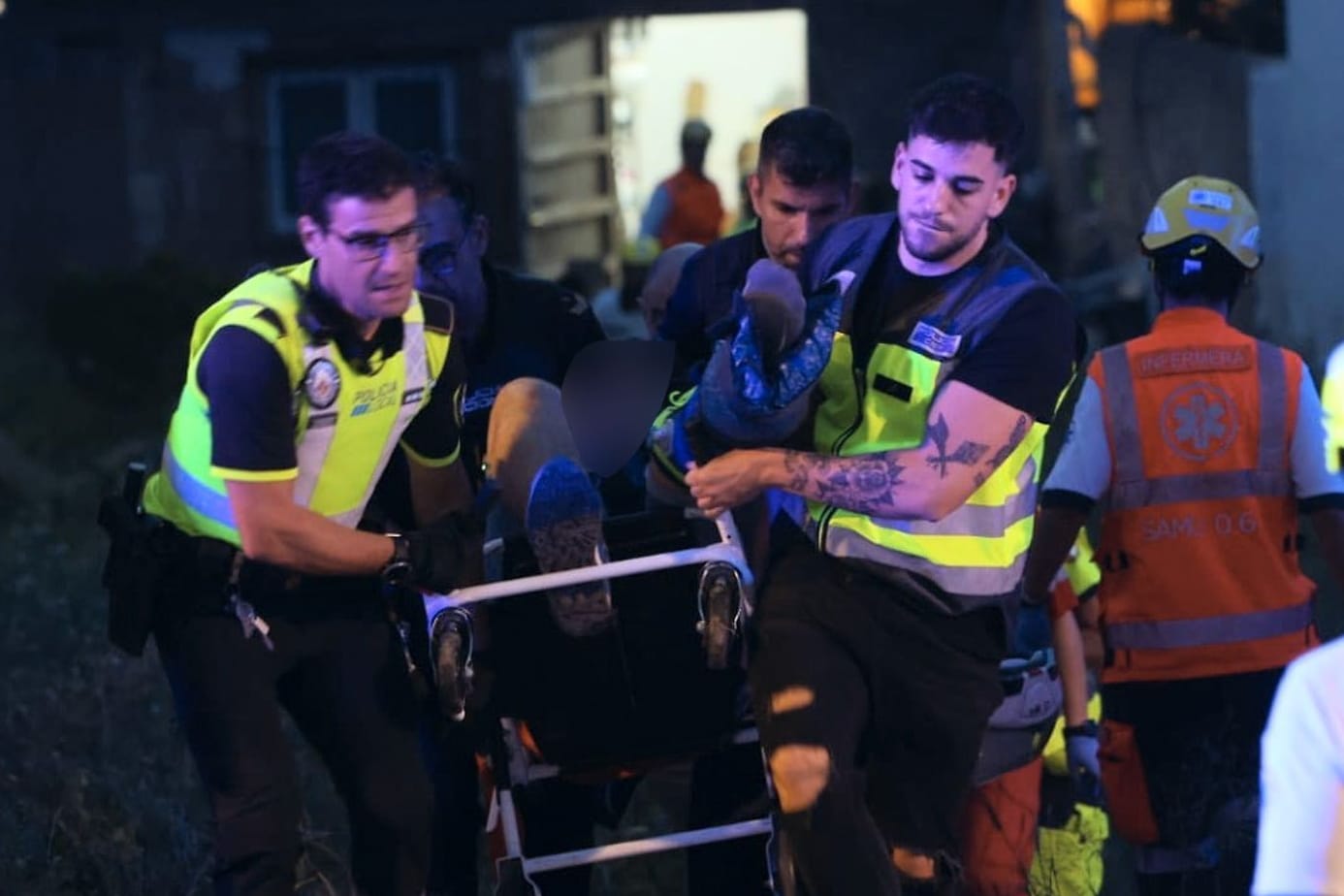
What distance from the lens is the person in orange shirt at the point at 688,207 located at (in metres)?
14.5

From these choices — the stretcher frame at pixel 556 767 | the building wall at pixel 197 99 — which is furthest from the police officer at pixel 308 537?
the building wall at pixel 197 99

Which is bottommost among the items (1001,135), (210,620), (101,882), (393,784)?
(101,882)

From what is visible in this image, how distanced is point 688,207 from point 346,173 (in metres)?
9.82

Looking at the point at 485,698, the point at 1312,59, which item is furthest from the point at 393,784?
the point at 1312,59

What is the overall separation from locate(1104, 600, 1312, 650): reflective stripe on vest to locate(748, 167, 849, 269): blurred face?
3.79 ft

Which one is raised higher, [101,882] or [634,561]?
[634,561]

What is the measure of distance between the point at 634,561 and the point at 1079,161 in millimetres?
11199

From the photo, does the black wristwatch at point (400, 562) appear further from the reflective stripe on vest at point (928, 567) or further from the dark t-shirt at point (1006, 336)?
the dark t-shirt at point (1006, 336)

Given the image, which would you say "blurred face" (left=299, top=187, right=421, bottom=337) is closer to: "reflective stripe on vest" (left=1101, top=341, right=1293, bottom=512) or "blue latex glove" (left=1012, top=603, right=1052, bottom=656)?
"reflective stripe on vest" (left=1101, top=341, right=1293, bottom=512)

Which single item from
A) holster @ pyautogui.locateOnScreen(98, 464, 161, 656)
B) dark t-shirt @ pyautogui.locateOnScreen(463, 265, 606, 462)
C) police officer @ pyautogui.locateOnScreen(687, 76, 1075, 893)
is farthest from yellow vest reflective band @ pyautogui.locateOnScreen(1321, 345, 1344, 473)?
dark t-shirt @ pyautogui.locateOnScreen(463, 265, 606, 462)

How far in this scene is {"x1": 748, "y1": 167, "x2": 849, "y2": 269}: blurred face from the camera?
5527 mm

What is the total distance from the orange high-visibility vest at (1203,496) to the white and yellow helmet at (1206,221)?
0.17m

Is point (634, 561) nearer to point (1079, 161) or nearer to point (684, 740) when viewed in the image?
point (684, 740)

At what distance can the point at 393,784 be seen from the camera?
481cm
